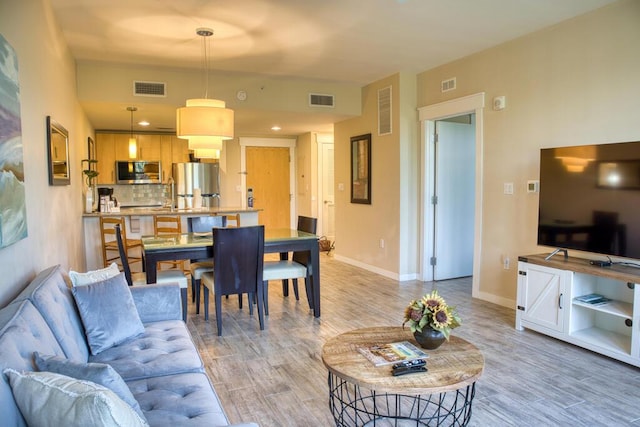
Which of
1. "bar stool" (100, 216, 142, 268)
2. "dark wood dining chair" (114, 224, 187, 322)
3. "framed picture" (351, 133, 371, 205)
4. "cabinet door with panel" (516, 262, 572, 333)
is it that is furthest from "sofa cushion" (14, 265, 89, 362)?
"framed picture" (351, 133, 371, 205)

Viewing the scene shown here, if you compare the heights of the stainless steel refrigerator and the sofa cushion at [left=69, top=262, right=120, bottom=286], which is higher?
the stainless steel refrigerator

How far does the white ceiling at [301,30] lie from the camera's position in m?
3.38

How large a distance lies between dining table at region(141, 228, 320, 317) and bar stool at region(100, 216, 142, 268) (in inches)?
53.0

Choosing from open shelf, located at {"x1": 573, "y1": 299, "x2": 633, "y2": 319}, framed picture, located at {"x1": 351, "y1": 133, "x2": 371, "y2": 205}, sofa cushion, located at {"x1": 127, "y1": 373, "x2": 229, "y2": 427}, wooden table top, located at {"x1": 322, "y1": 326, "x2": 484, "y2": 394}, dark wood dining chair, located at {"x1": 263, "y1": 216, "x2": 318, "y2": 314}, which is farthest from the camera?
framed picture, located at {"x1": 351, "y1": 133, "x2": 371, "y2": 205}

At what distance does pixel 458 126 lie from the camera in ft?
18.2

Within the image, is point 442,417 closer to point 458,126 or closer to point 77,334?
point 77,334

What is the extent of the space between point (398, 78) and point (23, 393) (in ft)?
16.9

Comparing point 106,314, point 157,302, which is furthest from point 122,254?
point 106,314

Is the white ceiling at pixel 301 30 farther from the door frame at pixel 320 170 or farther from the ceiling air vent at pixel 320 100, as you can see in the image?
the door frame at pixel 320 170

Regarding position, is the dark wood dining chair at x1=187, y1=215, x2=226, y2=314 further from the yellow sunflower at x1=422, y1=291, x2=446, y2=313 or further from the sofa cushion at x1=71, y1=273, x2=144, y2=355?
the yellow sunflower at x1=422, y1=291, x2=446, y2=313

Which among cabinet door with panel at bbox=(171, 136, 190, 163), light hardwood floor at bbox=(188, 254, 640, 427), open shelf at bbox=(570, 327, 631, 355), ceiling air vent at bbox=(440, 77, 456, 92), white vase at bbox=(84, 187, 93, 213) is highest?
ceiling air vent at bbox=(440, 77, 456, 92)

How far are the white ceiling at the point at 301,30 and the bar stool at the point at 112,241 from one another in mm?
1413

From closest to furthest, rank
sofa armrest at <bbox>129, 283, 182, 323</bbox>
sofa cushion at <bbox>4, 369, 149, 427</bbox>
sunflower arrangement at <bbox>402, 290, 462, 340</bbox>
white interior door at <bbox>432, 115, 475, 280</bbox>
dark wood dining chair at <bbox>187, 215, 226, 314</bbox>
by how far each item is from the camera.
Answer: sofa cushion at <bbox>4, 369, 149, 427</bbox> < sunflower arrangement at <bbox>402, 290, 462, 340</bbox> < sofa armrest at <bbox>129, 283, 182, 323</bbox> < dark wood dining chair at <bbox>187, 215, 226, 314</bbox> < white interior door at <bbox>432, 115, 475, 280</bbox>

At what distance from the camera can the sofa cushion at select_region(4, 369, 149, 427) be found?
3.35 ft
